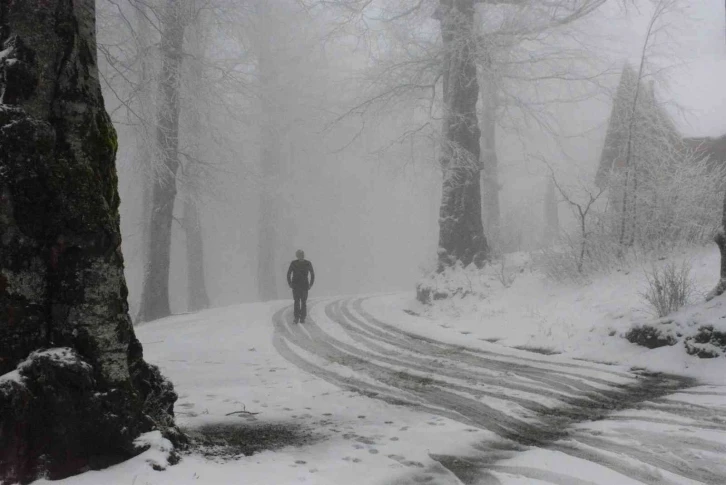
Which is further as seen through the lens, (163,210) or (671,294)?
(163,210)

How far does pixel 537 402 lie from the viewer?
537 centimetres

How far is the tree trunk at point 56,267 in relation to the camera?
10.8ft

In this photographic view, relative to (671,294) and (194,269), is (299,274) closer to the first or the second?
(671,294)

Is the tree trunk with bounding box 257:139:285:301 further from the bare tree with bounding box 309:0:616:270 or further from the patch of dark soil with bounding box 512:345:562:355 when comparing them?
the patch of dark soil with bounding box 512:345:562:355

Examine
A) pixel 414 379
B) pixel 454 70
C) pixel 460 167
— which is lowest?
pixel 414 379

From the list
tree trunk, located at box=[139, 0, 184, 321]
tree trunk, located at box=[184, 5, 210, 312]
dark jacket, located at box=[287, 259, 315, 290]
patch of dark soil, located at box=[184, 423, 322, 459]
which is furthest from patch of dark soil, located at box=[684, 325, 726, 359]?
tree trunk, located at box=[139, 0, 184, 321]

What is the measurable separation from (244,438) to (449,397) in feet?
7.72

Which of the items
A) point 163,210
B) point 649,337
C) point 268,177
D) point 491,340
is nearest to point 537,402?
point 649,337

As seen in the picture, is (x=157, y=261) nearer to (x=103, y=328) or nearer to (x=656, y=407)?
(x=103, y=328)

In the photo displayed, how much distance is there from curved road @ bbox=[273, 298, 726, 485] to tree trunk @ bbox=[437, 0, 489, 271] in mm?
4744

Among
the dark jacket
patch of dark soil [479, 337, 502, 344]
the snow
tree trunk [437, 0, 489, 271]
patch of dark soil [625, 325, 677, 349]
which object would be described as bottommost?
patch of dark soil [479, 337, 502, 344]

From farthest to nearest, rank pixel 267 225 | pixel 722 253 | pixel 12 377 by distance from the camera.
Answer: pixel 267 225 < pixel 722 253 < pixel 12 377

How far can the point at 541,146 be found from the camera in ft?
124

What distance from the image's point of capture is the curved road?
3.72 m
